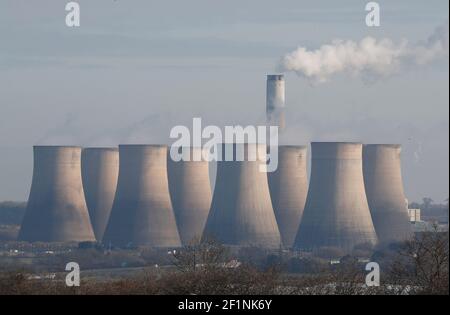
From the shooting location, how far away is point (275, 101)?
39969mm

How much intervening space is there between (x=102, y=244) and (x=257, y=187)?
24.2ft

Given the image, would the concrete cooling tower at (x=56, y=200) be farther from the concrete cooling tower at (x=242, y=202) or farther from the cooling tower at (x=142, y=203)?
the concrete cooling tower at (x=242, y=202)

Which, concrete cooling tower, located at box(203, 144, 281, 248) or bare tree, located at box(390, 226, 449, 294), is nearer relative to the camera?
bare tree, located at box(390, 226, 449, 294)

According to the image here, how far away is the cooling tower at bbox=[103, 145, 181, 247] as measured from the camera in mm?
36094

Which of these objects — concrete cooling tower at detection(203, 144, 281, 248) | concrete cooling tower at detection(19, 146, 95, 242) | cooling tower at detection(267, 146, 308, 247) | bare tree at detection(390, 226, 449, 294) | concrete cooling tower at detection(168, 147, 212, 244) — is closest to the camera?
bare tree at detection(390, 226, 449, 294)

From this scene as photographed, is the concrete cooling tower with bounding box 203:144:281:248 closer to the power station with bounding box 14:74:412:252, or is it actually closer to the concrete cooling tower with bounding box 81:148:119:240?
the power station with bounding box 14:74:412:252

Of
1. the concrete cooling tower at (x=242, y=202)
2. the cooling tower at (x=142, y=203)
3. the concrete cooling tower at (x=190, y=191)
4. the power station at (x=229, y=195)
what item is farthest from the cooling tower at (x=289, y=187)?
the cooling tower at (x=142, y=203)

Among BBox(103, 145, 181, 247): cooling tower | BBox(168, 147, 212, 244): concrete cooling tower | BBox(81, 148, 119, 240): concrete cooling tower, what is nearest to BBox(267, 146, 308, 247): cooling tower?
BBox(168, 147, 212, 244): concrete cooling tower

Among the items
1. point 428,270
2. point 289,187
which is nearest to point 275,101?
point 289,187

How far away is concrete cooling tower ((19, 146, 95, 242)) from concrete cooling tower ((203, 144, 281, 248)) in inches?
171

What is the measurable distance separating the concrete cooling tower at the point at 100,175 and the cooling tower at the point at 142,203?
1822 millimetres
